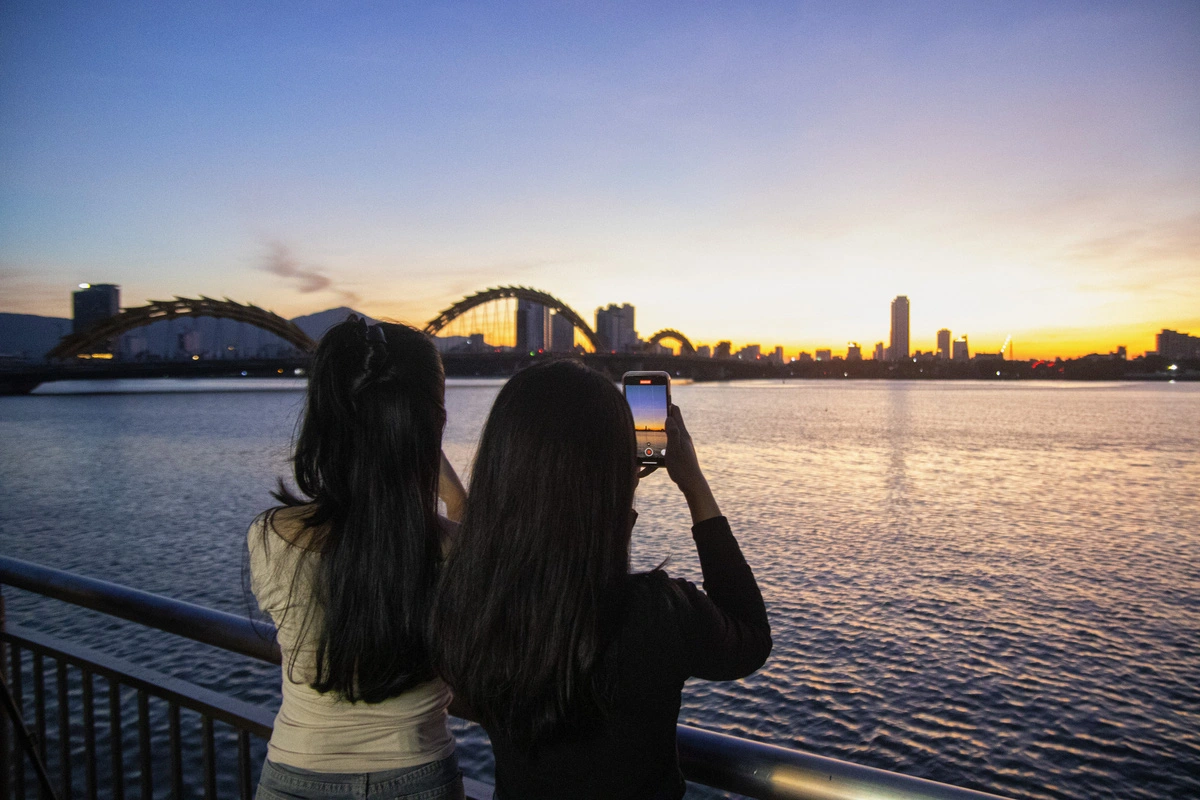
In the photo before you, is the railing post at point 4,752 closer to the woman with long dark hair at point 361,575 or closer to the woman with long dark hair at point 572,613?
the woman with long dark hair at point 361,575

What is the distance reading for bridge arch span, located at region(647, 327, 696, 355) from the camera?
15230cm

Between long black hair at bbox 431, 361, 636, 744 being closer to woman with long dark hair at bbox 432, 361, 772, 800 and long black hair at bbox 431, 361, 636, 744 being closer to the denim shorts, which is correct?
woman with long dark hair at bbox 432, 361, 772, 800

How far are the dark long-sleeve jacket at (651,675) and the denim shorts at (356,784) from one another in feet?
0.99

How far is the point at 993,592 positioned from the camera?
1462 cm

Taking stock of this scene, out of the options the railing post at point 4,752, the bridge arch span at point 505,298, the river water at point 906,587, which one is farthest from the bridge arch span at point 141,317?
the railing post at point 4,752

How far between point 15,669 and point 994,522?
22679 mm

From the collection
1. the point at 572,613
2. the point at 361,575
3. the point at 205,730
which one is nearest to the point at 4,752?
the point at 205,730

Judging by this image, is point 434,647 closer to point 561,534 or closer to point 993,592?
point 561,534

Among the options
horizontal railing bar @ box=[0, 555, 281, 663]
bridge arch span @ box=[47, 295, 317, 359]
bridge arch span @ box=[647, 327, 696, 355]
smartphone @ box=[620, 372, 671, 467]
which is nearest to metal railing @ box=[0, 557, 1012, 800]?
horizontal railing bar @ box=[0, 555, 281, 663]

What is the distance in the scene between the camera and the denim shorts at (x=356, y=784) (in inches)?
74.0

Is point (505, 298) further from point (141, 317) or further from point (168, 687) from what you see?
point (168, 687)

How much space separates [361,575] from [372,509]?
15 cm

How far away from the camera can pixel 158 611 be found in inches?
97.9

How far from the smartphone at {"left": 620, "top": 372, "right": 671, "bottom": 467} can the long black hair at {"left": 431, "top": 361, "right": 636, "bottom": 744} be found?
0.33 m
